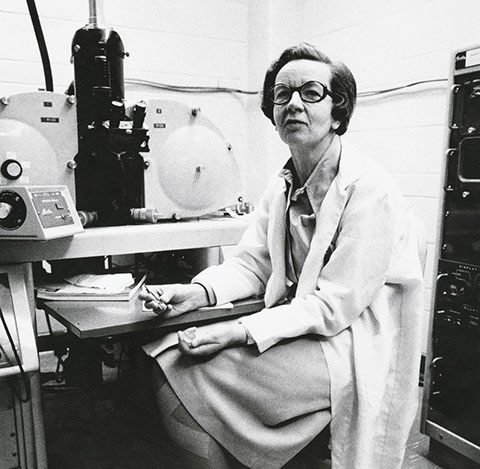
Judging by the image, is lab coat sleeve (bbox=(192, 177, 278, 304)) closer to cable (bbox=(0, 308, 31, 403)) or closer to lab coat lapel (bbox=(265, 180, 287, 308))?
lab coat lapel (bbox=(265, 180, 287, 308))

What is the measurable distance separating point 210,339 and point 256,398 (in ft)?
0.53

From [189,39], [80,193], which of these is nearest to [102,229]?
[80,193]

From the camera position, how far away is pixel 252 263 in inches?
62.1

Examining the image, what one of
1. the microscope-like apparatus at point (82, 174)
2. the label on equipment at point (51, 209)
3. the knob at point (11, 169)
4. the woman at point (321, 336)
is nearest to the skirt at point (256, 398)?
the woman at point (321, 336)

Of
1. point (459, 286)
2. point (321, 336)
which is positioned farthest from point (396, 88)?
point (321, 336)

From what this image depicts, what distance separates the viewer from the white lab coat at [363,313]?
1.21 m

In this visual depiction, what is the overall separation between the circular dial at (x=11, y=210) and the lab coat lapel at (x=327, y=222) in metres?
0.72

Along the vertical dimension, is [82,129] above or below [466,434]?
above

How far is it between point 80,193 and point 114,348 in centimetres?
Result: 87

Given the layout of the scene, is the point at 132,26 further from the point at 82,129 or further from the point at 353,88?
the point at 353,88

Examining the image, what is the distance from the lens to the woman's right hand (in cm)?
126

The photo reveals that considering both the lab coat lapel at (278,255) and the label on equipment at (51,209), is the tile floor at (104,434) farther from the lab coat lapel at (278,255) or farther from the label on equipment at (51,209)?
the label on equipment at (51,209)

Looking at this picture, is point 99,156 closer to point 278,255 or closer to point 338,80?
point 278,255

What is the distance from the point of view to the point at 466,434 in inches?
68.3
